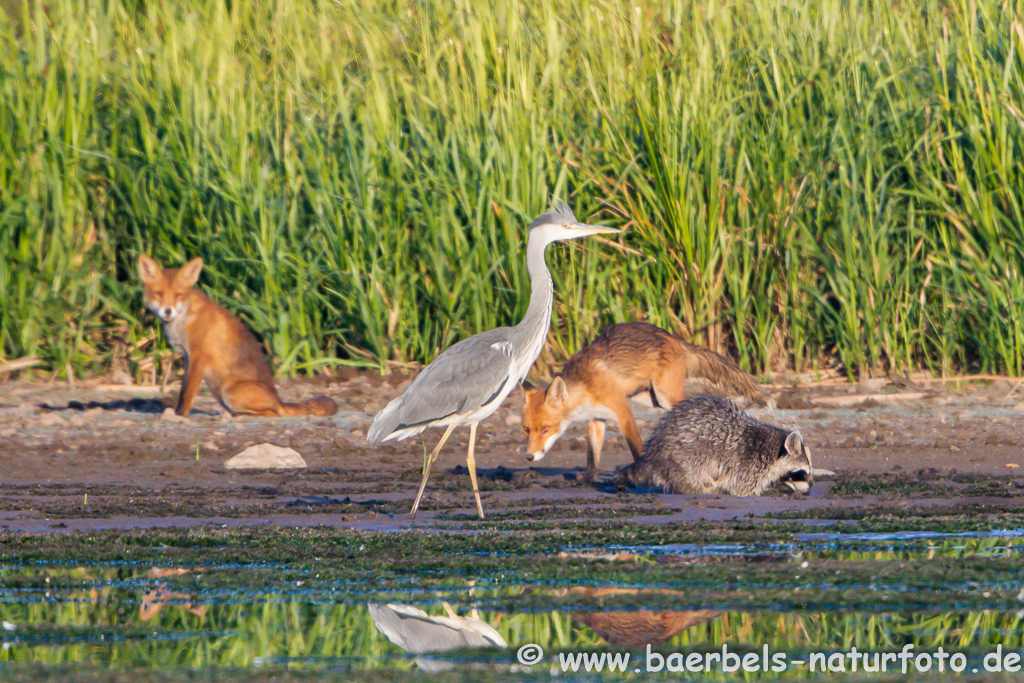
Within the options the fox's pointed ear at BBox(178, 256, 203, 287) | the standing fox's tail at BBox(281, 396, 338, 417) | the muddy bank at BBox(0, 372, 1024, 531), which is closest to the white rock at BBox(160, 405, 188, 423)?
the muddy bank at BBox(0, 372, 1024, 531)

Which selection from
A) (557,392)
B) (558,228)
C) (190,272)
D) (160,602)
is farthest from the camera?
(190,272)

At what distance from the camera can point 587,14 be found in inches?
426

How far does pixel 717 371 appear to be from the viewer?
8.70 m

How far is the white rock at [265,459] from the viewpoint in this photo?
7688 mm

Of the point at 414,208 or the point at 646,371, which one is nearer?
the point at 646,371

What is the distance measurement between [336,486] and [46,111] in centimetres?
503

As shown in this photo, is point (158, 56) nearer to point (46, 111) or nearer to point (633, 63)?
point (46, 111)

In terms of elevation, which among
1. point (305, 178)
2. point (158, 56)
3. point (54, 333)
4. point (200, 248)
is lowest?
point (54, 333)

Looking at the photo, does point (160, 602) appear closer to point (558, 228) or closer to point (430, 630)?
point (430, 630)

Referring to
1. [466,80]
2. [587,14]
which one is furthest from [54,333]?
[587,14]

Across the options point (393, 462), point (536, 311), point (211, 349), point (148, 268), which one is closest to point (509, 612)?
point (536, 311)

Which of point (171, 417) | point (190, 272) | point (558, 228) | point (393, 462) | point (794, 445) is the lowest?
point (171, 417)

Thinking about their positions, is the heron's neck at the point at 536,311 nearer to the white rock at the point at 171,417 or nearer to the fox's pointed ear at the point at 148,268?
the white rock at the point at 171,417

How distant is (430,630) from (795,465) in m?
3.36
